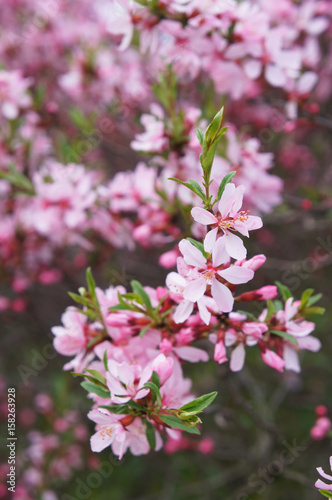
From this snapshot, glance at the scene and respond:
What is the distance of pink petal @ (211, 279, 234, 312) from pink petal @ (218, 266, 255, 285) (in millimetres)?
23

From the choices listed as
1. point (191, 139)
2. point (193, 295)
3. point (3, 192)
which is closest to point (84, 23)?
point (3, 192)

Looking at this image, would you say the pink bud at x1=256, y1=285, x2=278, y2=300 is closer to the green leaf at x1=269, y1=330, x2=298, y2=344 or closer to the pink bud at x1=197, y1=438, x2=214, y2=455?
the green leaf at x1=269, y1=330, x2=298, y2=344

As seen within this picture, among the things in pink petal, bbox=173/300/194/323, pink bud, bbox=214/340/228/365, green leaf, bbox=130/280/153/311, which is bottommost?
pink bud, bbox=214/340/228/365

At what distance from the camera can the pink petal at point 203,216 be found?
41.2 inches

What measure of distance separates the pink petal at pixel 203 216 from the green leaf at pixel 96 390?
53 cm

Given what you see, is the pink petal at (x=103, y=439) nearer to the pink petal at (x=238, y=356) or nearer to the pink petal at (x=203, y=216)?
the pink petal at (x=238, y=356)

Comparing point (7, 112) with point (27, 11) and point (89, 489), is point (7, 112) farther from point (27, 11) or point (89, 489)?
point (89, 489)

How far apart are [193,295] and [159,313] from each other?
0.27 metres

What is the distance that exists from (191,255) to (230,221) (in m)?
0.13

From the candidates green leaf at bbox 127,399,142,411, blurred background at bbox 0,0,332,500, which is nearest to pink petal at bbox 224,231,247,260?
green leaf at bbox 127,399,142,411

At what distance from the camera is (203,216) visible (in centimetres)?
106

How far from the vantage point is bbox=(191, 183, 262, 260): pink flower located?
1.06 meters

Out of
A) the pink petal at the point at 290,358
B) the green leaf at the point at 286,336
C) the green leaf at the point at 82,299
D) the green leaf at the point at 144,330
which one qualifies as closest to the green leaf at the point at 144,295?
the green leaf at the point at 144,330

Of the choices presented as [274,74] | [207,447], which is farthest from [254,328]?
[207,447]
